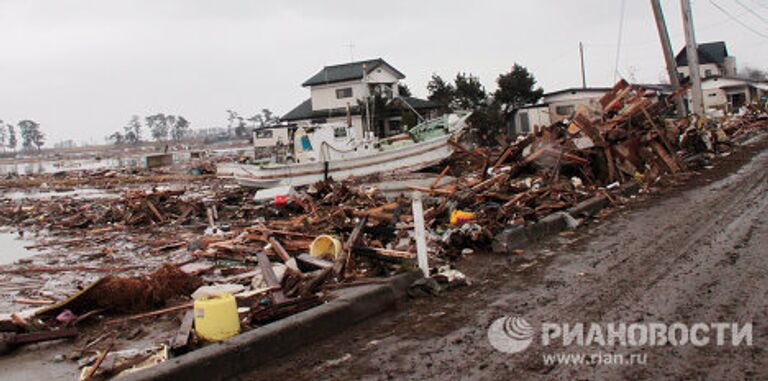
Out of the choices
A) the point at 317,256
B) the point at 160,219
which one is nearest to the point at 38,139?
the point at 160,219

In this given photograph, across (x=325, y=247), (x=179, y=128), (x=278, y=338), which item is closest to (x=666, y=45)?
(x=325, y=247)

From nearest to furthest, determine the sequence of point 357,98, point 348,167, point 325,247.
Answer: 1. point 325,247
2. point 348,167
3. point 357,98

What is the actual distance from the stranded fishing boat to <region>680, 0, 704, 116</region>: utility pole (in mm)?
10388

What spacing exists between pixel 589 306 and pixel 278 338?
284 cm

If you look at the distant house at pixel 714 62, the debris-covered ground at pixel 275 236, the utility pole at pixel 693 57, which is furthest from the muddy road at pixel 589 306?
the distant house at pixel 714 62

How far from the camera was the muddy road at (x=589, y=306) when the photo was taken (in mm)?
3920

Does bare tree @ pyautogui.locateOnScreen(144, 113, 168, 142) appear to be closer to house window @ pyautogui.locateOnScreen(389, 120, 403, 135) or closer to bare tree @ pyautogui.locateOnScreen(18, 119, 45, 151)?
bare tree @ pyautogui.locateOnScreen(18, 119, 45, 151)

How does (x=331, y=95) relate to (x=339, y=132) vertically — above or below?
Answer: above

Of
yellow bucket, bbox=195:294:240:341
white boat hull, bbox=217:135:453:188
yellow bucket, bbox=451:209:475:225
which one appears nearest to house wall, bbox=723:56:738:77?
white boat hull, bbox=217:135:453:188

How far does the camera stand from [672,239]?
302 inches

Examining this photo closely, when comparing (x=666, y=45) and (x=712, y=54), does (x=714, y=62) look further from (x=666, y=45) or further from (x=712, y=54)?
(x=666, y=45)

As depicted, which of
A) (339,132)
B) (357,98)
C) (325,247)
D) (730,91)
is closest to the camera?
(325,247)

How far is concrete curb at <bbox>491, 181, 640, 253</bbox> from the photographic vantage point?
804cm

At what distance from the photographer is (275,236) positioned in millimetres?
9461
